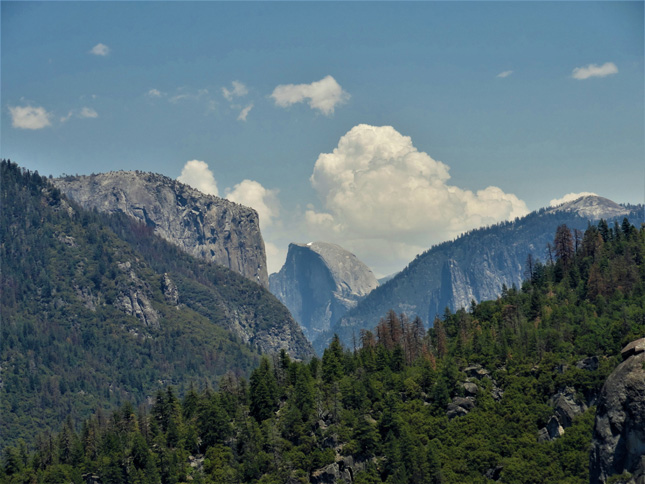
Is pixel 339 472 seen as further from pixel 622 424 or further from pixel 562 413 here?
pixel 622 424

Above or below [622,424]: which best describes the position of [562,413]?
above

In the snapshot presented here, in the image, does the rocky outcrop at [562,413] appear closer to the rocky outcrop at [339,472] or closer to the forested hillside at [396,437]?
the forested hillside at [396,437]

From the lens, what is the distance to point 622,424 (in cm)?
15288

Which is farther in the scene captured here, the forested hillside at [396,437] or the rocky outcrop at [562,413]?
the rocky outcrop at [562,413]

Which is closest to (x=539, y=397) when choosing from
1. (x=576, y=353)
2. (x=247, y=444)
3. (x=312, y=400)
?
(x=576, y=353)

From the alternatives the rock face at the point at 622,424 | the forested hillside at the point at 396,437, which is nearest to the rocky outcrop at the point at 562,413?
the forested hillside at the point at 396,437

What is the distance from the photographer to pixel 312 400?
196250mm

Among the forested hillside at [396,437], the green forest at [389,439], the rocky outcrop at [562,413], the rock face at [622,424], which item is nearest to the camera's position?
the rock face at [622,424]

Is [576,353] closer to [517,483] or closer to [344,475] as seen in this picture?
[517,483]

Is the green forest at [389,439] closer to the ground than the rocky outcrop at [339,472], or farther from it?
farther from it

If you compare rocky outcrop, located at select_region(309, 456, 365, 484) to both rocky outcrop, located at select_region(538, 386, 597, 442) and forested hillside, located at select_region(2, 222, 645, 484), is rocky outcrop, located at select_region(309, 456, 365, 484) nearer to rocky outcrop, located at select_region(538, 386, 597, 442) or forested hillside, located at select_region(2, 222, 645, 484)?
forested hillside, located at select_region(2, 222, 645, 484)

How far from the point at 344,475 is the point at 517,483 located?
3730 cm

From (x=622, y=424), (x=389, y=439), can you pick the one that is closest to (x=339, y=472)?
(x=389, y=439)

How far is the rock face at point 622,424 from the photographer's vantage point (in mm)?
149500
